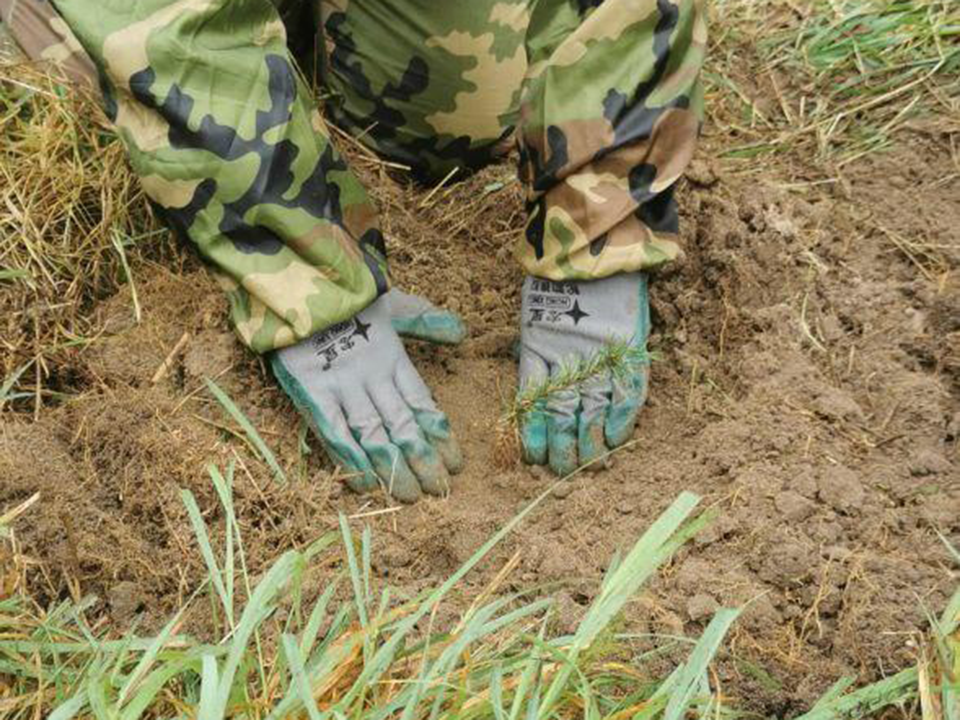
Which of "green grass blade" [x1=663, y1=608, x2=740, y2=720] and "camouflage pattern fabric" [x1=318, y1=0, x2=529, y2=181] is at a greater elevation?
"camouflage pattern fabric" [x1=318, y1=0, x2=529, y2=181]

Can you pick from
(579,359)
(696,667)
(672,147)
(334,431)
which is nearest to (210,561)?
(334,431)

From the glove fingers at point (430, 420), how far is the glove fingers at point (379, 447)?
56 mm

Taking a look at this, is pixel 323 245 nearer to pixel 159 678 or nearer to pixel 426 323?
pixel 426 323

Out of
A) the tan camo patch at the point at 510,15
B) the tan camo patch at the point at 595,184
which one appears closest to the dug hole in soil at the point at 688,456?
the tan camo patch at the point at 595,184

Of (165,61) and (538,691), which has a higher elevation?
(165,61)

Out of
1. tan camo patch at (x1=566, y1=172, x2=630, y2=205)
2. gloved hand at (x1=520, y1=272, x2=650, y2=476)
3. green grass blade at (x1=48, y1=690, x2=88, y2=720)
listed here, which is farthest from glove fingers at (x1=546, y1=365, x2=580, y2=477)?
green grass blade at (x1=48, y1=690, x2=88, y2=720)

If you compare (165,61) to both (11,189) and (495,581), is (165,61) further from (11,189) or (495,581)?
(495,581)

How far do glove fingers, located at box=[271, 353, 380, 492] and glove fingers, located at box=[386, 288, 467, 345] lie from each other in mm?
214

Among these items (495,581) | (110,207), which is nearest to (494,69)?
(110,207)

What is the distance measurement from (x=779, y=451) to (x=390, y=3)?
1.10 m

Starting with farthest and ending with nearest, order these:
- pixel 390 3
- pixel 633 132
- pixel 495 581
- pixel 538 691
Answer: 1. pixel 390 3
2. pixel 633 132
3. pixel 495 581
4. pixel 538 691

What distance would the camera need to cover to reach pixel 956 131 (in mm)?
2240

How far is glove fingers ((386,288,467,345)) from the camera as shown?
1.96 meters

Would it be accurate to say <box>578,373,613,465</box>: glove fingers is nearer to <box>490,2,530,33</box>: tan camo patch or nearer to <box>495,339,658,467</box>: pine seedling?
<box>495,339,658,467</box>: pine seedling
